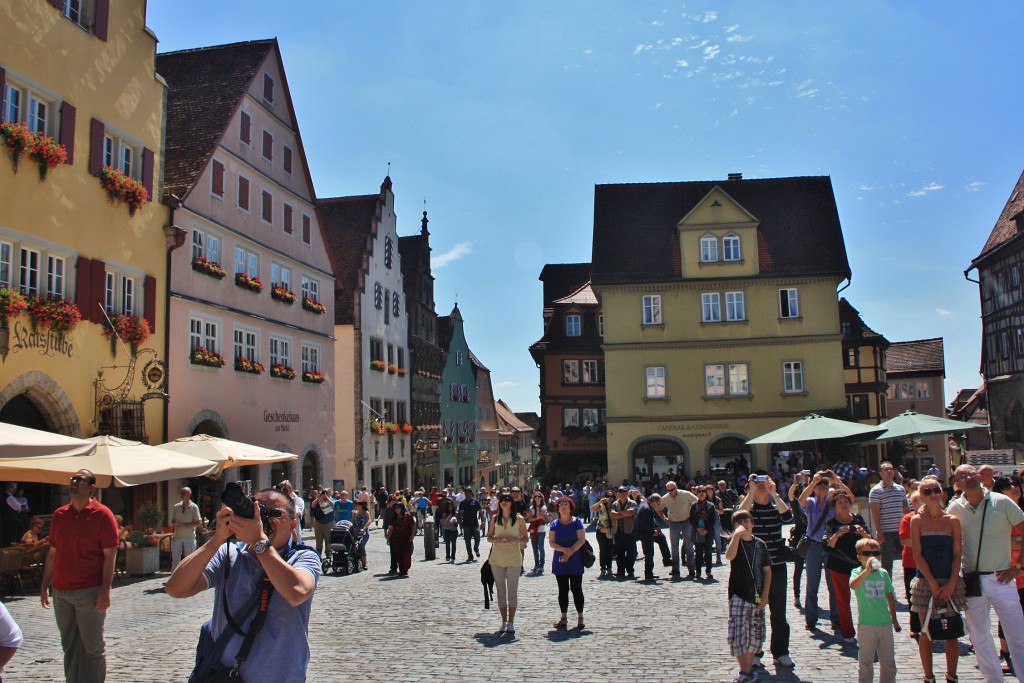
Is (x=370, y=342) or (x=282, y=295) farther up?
(x=282, y=295)

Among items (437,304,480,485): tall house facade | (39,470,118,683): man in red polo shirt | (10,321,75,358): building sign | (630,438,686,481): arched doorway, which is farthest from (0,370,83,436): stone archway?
(437,304,480,485): tall house facade

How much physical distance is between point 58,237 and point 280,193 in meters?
11.8

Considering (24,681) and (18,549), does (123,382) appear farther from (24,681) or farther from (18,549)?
(24,681)

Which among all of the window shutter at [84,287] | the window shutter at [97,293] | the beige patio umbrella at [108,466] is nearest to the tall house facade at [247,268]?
the window shutter at [97,293]

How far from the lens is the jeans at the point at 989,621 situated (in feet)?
23.8

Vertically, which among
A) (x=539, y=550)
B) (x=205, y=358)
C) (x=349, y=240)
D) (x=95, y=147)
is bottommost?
(x=539, y=550)

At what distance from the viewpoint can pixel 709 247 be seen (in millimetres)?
38812

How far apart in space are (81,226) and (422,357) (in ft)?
99.2

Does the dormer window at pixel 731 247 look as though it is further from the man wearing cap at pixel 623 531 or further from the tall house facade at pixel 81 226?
the man wearing cap at pixel 623 531

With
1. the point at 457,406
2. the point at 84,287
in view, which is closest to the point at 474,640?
the point at 84,287

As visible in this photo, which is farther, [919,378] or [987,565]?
[919,378]

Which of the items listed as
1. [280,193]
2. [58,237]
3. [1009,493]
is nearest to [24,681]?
[1009,493]

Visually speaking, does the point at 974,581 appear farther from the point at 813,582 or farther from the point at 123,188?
the point at 123,188

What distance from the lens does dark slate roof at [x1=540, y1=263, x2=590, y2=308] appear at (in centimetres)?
5572
